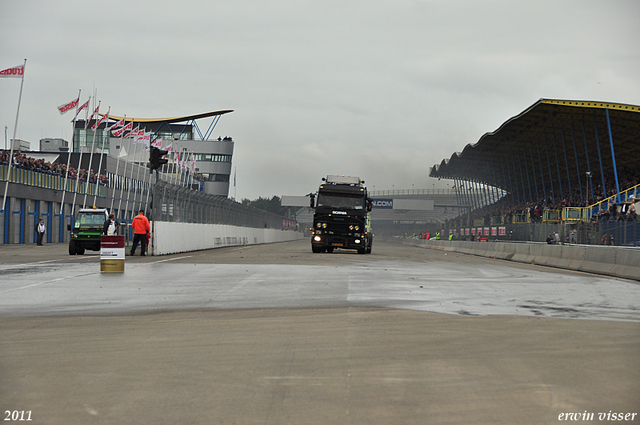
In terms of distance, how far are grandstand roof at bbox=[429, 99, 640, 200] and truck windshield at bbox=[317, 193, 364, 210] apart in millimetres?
20756

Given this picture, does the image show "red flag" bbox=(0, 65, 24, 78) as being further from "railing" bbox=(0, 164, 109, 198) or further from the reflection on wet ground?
the reflection on wet ground

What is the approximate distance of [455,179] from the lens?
10125cm

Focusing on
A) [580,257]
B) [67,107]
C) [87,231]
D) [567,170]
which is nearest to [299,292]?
[580,257]

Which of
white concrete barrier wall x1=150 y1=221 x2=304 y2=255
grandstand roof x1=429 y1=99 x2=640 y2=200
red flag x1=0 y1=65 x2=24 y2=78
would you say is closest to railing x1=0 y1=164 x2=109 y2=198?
red flag x1=0 y1=65 x2=24 y2=78

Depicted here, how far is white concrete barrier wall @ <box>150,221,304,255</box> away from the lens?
29.1 metres

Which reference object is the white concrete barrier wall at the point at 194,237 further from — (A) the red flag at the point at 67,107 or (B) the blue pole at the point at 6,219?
(B) the blue pole at the point at 6,219

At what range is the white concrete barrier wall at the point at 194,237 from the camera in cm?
2912

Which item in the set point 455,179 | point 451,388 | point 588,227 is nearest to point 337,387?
point 451,388

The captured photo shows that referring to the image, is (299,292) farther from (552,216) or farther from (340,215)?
(552,216)

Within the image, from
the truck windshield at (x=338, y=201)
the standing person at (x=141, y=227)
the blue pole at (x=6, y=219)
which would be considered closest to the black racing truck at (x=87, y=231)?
the standing person at (x=141, y=227)

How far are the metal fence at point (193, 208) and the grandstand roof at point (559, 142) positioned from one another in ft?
72.3

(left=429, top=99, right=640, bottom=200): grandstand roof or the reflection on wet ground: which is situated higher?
(left=429, top=99, right=640, bottom=200): grandstand roof

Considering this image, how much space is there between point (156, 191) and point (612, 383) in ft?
83.4

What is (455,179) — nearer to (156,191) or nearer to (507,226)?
(507,226)
